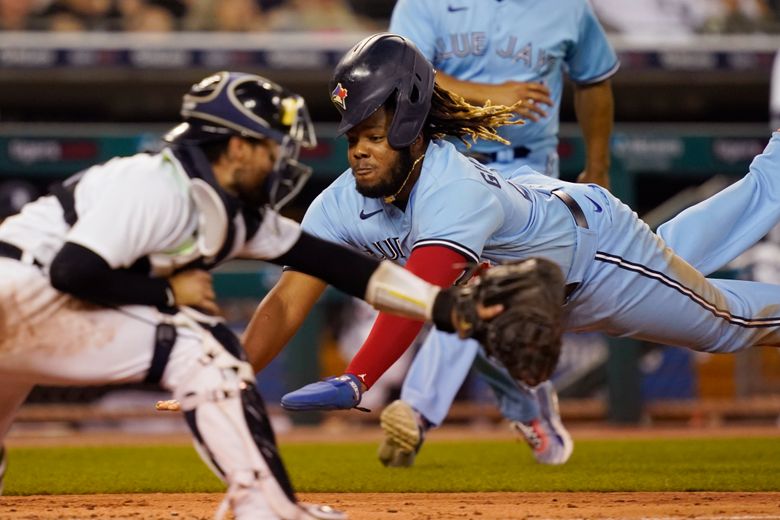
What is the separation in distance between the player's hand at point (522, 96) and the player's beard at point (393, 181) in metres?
1.17

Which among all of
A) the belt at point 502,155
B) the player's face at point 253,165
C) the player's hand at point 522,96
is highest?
the player's face at point 253,165

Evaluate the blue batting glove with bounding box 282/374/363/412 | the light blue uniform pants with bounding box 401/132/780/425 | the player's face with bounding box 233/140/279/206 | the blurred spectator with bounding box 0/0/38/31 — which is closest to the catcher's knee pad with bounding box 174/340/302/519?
the player's face with bounding box 233/140/279/206

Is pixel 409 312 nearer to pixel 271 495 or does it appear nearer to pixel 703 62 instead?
pixel 271 495

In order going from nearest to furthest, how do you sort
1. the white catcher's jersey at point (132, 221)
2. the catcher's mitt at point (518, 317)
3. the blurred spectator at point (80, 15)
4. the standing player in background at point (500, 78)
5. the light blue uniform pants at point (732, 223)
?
the white catcher's jersey at point (132, 221) → the catcher's mitt at point (518, 317) → the light blue uniform pants at point (732, 223) → the standing player in background at point (500, 78) → the blurred spectator at point (80, 15)

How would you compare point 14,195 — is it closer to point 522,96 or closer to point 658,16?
point 522,96

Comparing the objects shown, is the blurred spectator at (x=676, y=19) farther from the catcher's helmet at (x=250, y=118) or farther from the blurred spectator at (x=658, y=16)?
the catcher's helmet at (x=250, y=118)

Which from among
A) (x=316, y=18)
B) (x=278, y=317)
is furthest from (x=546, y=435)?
(x=316, y=18)

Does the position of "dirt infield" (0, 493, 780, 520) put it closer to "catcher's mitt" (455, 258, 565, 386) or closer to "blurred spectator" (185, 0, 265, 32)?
"catcher's mitt" (455, 258, 565, 386)

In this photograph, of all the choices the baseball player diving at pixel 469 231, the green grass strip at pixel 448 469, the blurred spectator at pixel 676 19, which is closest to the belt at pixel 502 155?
the baseball player diving at pixel 469 231

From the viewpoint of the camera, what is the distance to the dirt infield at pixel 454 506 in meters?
3.91

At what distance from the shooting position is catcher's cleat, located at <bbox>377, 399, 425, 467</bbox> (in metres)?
5.38

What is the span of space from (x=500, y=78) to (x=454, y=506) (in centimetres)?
194

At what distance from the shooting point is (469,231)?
377 cm

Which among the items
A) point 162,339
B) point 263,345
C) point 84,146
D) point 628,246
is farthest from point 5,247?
point 84,146
